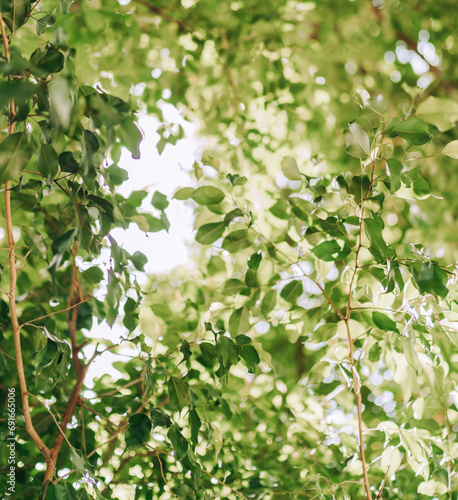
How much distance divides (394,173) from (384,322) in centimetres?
26

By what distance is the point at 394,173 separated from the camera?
2.04 feet

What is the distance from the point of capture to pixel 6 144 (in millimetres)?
482

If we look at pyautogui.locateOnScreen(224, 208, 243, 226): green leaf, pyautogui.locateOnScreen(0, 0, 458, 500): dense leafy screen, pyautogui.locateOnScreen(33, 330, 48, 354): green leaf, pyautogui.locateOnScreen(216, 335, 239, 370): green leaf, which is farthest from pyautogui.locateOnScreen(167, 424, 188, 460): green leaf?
pyautogui.locateOnScreen(224, 208, 243, 226): green leaf

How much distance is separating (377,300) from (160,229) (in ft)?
1.50

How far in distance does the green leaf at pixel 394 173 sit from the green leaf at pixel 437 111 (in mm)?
88

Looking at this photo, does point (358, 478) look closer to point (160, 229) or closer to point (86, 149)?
point (160, 229)

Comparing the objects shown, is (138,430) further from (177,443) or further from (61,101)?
(61,101)

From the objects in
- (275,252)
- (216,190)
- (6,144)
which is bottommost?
(275,252)

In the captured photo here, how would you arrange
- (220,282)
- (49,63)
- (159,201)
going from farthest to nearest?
(220,282)
(159,201)
(49,63)

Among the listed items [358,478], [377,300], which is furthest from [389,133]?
[358,478]

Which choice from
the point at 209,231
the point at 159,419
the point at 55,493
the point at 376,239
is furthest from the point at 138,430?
the point at 376,239

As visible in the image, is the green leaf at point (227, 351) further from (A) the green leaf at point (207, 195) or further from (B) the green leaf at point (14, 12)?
(B) the green leaf at point (14, 12)

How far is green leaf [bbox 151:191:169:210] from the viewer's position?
95 cm

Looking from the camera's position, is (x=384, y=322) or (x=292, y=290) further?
(x=292, y=290)
